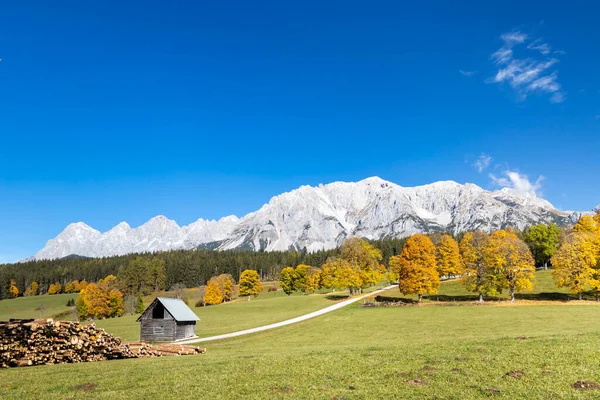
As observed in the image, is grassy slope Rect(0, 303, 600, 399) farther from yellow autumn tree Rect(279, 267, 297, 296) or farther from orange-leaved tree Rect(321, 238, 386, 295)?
yellow autumn tree Rect(279, 267, 297, 296)

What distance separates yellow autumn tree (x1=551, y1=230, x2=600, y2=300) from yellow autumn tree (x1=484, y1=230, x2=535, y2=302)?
4.74m

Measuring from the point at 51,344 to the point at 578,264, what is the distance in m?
80.1

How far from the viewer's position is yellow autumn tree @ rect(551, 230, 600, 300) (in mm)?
65812

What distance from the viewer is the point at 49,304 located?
162375 mm

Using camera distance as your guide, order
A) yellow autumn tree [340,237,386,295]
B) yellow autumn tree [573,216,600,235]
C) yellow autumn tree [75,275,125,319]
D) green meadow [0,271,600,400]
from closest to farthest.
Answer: green meadow [0,271,600,400] < yellow autumn tree [573,216,600,235] < yellow autumn tree [340,237,386,295] < yellow autumn tree [75,275,125,319]

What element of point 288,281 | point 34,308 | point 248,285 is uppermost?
point 288,281

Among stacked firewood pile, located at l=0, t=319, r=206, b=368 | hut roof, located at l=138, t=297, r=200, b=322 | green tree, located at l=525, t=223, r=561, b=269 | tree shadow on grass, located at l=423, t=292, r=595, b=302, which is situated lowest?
tree shadow on grass, located at l=423, t=292, r=595, b=302

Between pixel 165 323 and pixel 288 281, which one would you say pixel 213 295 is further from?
pixel 165 323

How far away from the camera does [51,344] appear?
24672 millimetres

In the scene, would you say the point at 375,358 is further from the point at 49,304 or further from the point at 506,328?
the point at 49,304

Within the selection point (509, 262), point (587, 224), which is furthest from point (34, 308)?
point (587, 224)

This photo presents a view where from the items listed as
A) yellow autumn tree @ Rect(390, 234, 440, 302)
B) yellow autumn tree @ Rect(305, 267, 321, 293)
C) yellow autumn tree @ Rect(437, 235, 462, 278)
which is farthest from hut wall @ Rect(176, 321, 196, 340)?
yellow autumn tree @ Rect(305, 267, 321, 293)

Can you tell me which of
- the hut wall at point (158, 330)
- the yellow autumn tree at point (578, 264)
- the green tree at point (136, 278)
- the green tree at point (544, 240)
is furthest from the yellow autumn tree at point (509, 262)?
the green tree at point (136, 278)

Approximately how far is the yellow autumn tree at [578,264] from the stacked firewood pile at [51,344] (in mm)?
74184
